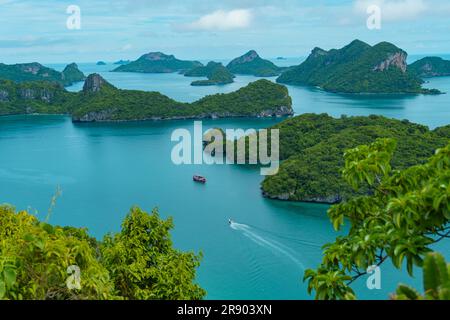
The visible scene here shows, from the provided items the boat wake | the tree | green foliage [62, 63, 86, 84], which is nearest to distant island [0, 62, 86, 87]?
green foliage [62, 63, 86, 84]

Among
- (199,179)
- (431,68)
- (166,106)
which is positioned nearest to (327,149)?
(199,179)

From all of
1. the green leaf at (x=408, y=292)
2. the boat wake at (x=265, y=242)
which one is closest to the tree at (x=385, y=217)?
the green leaf at (x=408, y=292)

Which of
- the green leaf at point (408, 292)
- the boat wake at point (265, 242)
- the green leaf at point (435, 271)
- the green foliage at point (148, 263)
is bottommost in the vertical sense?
the boat wake at point (265, 242)

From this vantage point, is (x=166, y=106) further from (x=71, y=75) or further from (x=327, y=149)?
(x=71, y=75)

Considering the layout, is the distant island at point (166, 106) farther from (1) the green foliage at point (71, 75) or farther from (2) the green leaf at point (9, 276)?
(2) the green leaf at point (9, 276)
